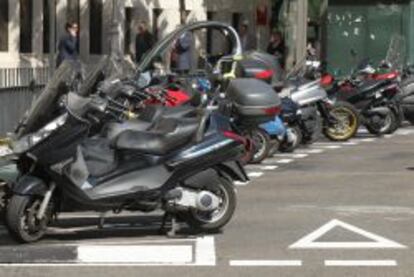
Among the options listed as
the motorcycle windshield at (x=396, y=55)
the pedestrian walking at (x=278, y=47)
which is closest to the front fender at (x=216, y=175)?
the motorcycle windshield at (x=396, y=55)

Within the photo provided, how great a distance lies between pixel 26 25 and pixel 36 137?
18.4m

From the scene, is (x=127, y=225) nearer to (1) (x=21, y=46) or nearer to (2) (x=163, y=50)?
(2) (x=163, y=50)

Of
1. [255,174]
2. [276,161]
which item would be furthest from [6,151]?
[276,161]

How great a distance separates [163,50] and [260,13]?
24263 mm

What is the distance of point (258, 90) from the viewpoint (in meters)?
10.5

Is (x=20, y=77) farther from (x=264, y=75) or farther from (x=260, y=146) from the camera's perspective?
(x=260, y=146)

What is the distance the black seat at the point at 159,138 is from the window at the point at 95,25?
20.8m

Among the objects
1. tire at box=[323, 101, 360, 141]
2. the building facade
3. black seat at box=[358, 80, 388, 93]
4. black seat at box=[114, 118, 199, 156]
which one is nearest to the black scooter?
black seat at box=[114, 118, 199, 156]

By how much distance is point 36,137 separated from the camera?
862cm

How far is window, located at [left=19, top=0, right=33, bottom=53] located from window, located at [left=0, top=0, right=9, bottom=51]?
719 mm

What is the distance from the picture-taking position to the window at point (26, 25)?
2633 cm

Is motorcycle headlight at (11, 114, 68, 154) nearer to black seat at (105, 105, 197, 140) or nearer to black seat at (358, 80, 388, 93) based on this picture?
black seat at (105, 105, 197, 140)

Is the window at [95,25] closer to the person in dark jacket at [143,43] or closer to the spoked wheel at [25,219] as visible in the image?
the person in dark jacket at [143,43]

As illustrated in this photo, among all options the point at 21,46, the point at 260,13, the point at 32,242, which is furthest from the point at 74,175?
the point at 260,13
